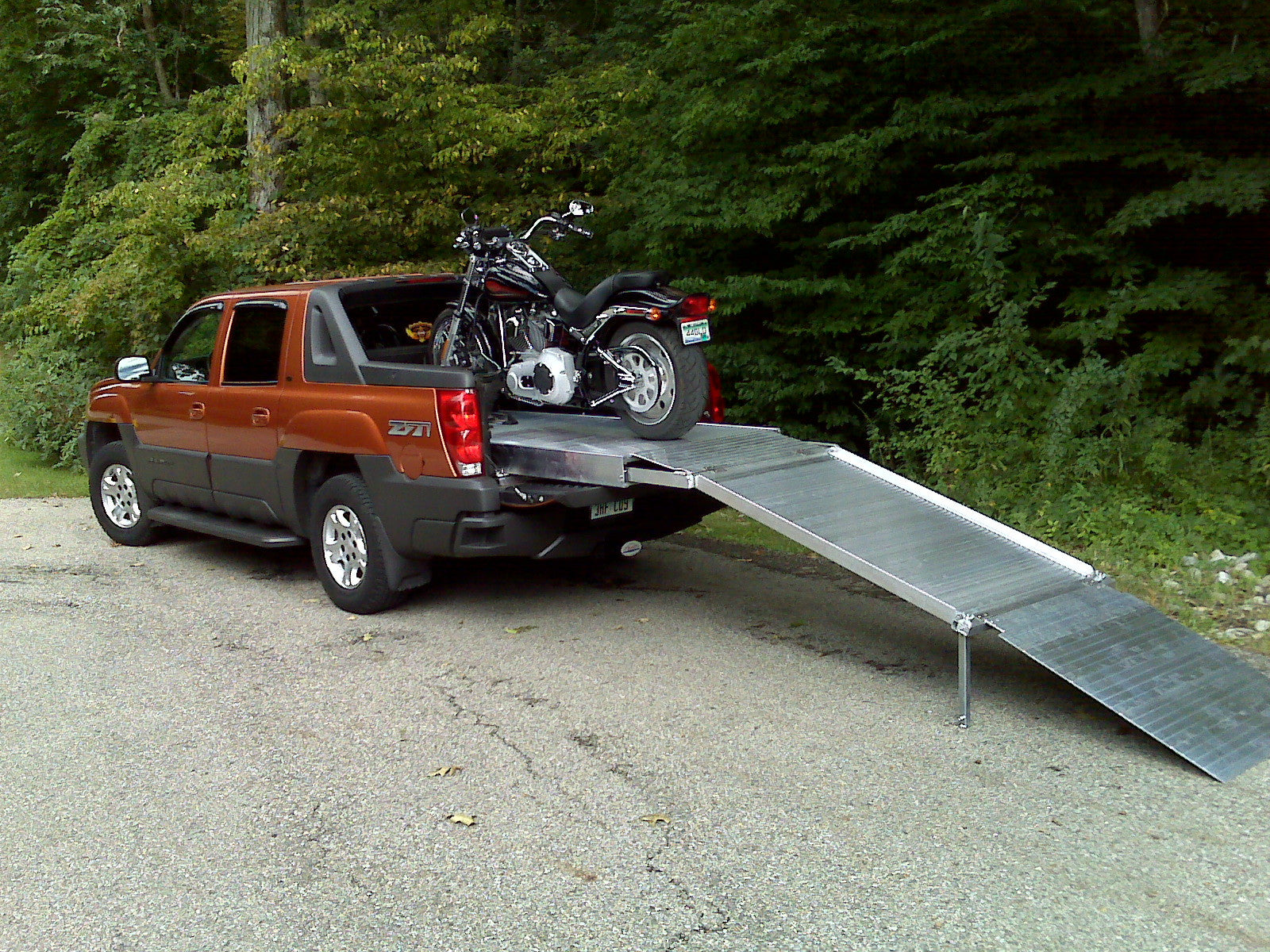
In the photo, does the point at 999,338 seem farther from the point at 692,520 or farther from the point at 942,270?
the point at 692,520

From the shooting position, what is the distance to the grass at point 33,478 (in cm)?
1278

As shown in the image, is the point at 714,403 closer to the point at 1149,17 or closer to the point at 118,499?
Result: the point at 118,499

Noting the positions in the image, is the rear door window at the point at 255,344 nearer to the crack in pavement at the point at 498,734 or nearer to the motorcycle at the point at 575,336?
the motorcycle at the point at 575,336

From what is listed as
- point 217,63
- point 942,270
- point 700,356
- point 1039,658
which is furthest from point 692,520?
point 217,63

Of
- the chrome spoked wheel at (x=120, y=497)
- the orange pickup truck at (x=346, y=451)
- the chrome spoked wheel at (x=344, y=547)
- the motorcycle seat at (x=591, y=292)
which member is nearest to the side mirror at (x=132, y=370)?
the orange pickup truck at (x=346, y=451)

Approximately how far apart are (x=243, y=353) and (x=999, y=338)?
6.01 meters

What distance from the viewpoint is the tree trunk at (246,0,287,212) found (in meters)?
12.9

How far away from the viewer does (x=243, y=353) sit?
8133 millimetres

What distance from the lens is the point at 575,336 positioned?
24.0 feet

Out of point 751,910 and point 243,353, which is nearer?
point 751,910

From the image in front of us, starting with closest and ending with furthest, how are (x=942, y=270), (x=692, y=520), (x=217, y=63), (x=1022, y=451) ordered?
(x=692, y=520)
(x=1022, y=451)
(x=942, y=270)
(x=217, y=63)

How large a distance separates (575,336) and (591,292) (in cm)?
36

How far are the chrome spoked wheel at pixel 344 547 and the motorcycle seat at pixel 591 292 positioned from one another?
178cm

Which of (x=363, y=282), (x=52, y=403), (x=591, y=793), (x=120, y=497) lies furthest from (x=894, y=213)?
(x=52, y=403)
